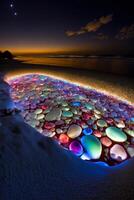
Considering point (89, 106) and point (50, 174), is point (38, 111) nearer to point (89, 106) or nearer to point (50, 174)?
point (89, 106)

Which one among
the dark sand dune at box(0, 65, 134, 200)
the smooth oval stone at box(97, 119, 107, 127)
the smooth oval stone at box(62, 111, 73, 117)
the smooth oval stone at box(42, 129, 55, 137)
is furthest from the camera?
the smooth oval stone at box(62, 111, 73, 117)

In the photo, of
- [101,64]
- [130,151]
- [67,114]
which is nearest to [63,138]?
[67,114]

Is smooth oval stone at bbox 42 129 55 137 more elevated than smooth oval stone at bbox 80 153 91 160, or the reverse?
smooth oval stone at bbox 42 129 55 137

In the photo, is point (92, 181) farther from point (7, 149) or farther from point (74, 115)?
point (74, 115)

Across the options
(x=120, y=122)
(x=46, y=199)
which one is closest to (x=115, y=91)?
(x=120, y=122)

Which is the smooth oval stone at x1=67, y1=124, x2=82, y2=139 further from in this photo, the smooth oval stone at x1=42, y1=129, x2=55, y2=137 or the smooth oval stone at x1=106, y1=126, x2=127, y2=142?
the smooth oval stone at x1=106, y1=126, x2=127, y2=142

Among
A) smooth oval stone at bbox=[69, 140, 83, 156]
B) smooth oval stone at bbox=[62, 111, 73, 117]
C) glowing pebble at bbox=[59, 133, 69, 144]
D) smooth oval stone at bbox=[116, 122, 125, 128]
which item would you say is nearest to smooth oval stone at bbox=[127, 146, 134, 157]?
smooth oval stone at bbox=[116, 122, 125, 128]
